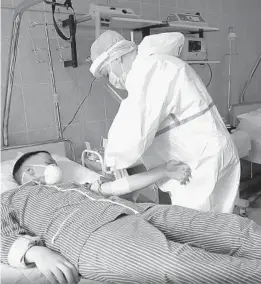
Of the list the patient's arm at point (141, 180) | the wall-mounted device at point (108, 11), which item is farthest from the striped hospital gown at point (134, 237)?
the wall-mounted device at point (108, 11)

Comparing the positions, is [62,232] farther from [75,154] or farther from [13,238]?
[75,154]

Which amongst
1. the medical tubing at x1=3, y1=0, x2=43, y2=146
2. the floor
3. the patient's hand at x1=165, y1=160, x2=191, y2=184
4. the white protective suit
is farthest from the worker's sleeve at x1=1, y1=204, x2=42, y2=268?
the floor

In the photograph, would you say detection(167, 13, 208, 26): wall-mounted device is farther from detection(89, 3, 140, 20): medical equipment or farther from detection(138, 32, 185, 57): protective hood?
detection(138, 32, 185, 57): protective hood

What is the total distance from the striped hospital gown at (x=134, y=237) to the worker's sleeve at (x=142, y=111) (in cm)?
25

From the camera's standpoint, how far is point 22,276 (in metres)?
1.23

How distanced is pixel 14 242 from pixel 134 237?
47 centimetres

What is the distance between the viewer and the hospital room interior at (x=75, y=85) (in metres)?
2.27

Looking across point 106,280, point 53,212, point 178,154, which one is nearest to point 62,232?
point 53,212

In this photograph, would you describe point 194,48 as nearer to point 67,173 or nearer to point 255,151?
point 255,151

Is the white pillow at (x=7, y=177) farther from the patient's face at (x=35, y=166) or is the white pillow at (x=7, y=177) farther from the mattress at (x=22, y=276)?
the mattress at (x=22, y=276)

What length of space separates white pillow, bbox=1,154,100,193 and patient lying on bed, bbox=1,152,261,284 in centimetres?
37

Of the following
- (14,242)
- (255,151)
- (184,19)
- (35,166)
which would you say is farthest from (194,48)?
(14,242)

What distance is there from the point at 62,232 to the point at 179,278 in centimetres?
50

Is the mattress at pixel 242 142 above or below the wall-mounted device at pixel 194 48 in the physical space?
below
